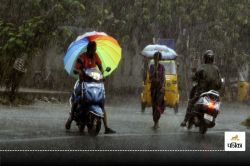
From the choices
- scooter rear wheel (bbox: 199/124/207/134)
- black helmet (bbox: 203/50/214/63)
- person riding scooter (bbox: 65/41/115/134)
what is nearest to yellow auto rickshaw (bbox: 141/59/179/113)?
scooter rear wheel (bbox: 199/124/207/134)

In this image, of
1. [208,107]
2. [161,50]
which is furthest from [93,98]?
[161,50]

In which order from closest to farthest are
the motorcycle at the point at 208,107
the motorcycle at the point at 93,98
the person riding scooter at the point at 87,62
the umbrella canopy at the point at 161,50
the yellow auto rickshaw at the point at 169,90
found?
1. the motorcycle at the point at 93,98
2. the person riding scooter at the point at 87,62
3. the motorcycle at the point at 208,107
4. the yellow auto rickshaw at the point at 169,90
5. the umbrella canopy at the point at 161,50

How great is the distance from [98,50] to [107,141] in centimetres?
165

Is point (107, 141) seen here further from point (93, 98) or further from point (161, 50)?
point (161, 50)

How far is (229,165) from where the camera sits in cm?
620

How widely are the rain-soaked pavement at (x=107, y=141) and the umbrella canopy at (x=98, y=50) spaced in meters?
1.00

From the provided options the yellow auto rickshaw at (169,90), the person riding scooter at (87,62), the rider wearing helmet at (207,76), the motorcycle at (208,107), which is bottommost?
the yellow auto rickshaw at (169,90)

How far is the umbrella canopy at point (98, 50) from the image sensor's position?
9.17 meters

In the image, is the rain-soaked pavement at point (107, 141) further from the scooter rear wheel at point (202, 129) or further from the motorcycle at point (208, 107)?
the motorcycle at point (208, 107)

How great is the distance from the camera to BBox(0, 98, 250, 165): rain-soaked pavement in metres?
6.50

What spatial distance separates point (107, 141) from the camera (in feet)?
27.7

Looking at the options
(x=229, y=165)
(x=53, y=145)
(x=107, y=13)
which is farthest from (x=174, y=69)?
(x=229, y=165)

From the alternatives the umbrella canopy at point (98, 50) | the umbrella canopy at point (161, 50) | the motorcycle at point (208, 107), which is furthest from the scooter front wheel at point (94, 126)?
the umbrella canopy at point (161, 50)

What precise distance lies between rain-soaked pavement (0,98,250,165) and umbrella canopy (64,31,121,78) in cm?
100
